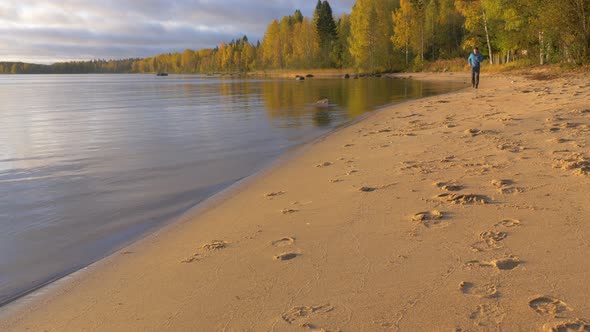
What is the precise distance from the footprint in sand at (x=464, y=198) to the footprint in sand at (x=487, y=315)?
1.92 m

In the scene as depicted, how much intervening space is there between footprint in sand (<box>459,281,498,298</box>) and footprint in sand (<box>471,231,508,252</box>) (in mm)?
552

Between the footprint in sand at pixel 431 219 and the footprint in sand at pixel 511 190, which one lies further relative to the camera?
the footprint in sand at pixel 511 190

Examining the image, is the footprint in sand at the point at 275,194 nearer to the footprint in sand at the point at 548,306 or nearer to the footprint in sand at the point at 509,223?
the footprint in sand at the point at 509,223

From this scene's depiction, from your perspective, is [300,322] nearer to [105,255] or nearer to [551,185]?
[105,255]

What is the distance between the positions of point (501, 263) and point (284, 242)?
172 cm

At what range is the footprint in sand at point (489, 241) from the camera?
3.16 metres

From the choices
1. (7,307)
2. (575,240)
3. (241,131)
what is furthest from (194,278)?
(241,131)

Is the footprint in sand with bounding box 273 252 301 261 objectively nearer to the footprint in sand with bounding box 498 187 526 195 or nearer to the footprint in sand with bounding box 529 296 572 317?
the footprint in sand with bounding box 529 296 572 317

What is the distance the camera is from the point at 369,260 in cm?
316

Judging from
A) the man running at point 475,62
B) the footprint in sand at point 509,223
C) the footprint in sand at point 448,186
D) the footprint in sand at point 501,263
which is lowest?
the footprint in sand at point 501,263

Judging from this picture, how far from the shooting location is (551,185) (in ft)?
14.5

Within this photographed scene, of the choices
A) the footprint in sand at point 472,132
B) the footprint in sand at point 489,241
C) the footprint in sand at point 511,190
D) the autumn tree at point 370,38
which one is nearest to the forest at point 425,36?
the autumn tree at point 370,38

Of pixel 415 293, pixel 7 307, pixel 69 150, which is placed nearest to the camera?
pixel 415 293

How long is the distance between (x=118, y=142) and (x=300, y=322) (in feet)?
31.4
